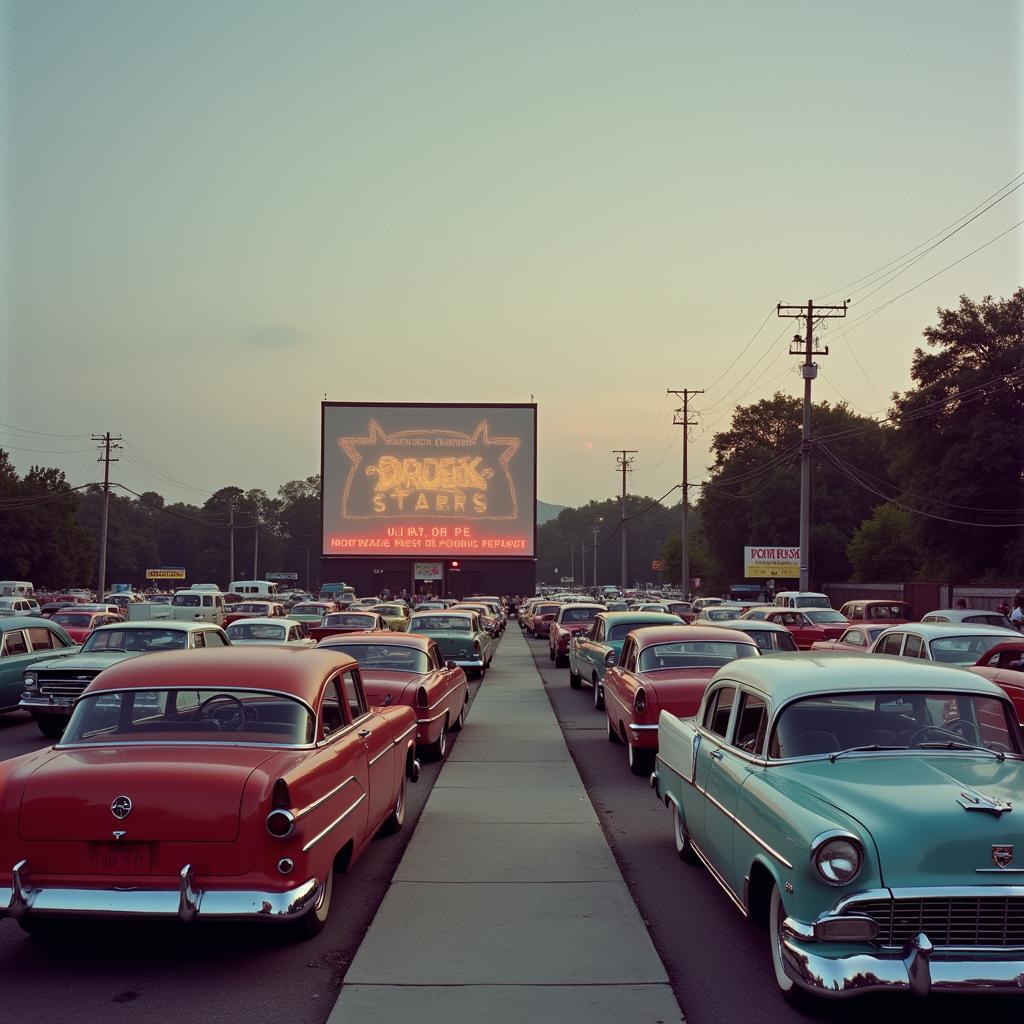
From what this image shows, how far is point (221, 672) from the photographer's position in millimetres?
7492

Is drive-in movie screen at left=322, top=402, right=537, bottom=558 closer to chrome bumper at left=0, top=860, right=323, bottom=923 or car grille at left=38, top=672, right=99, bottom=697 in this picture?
car grille at left=38, top=672, right=99, bottom=697

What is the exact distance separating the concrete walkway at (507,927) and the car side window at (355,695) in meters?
1.19

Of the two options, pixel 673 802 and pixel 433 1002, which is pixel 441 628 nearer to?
pixel 673 802

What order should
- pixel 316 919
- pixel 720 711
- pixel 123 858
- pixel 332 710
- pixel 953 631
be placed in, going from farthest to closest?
pixel 953 631 → pixel 720 711 → pixel 332 710 → pixel 316 919 → pixel 123 858

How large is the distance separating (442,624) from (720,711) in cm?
1840

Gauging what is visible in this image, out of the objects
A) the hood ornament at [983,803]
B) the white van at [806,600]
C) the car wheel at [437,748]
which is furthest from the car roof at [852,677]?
the white van at [806,600]

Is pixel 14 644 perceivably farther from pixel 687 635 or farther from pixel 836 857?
pixel 836 857

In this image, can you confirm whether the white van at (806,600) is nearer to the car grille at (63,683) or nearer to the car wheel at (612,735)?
the car wheel at (612,735)

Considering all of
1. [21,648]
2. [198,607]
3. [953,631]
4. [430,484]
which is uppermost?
[430,484]

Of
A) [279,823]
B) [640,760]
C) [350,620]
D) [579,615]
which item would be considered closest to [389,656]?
[640,760]

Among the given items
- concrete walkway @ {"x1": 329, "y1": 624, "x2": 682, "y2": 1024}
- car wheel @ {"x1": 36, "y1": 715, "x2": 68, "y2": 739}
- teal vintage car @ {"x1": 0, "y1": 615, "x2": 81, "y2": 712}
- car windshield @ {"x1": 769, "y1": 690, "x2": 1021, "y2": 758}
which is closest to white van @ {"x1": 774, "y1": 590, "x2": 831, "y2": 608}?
teal vintage car @ {"x1": 0, "y1": 615, "x2": 81, "y2": 712}

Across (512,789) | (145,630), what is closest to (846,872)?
(512,789)

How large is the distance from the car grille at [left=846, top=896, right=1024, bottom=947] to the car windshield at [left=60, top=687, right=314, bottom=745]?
348 centimetres

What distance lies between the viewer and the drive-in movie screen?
2388 inches
